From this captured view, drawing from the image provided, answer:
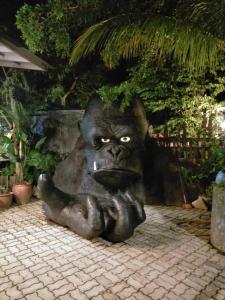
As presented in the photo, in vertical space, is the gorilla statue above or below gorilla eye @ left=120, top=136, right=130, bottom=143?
below

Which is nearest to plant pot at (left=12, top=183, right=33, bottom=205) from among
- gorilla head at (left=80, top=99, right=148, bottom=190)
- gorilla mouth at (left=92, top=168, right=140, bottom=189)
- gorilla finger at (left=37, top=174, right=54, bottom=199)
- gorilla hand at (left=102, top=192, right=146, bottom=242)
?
gorilla head at (left=80, top=99, right=148, bottom=190)

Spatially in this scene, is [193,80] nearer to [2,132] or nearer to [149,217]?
[149,217]

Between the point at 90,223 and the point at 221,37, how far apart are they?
3.82 meters

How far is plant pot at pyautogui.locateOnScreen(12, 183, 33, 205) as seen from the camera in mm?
7301

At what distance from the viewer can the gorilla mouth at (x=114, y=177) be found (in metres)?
6.15

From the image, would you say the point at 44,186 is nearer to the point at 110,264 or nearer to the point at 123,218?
the point at 123,218

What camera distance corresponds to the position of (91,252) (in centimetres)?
451

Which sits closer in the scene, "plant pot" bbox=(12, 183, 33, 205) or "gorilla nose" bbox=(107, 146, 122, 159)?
"gorilla nose" bbox=(107, 146, 122, 159)

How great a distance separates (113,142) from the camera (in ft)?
21.0

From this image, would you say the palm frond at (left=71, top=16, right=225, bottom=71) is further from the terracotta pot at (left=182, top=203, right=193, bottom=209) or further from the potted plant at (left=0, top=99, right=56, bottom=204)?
the terracotta pot at (left=182, top=203, right=193, bottom=209)

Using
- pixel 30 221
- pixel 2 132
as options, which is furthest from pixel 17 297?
pixel 2 132

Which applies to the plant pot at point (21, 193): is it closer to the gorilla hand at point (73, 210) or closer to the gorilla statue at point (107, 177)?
the gorilla statue at point (107, 177)

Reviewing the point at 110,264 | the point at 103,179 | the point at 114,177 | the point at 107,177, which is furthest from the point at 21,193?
the point at 110,264

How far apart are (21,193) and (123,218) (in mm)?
3715
